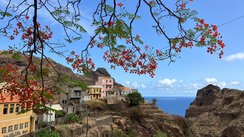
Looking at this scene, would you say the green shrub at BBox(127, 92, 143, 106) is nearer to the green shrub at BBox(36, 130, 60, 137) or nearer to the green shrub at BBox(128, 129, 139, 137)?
the green shrub at BBox(128, 129, 139, 137)

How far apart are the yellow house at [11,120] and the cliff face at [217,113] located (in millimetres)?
50102

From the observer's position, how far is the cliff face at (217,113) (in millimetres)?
80944

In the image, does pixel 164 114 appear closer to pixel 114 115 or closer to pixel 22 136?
pixel 114 115

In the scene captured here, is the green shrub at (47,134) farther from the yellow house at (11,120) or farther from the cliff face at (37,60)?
the cliff face at (37,60)

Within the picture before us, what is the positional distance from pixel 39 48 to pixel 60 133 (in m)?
29.4

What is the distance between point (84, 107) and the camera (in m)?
56.2

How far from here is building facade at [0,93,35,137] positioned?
90.4 ft

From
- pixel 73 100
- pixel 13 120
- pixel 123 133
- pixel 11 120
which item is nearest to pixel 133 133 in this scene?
pixel 123 133

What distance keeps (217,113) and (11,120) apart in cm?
7362

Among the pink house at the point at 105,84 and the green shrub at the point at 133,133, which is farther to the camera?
the pink house at the point at 105,84

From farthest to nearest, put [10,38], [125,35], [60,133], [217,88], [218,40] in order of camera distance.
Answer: [217,88]
[60,133]
[10,38]
[218,40]
[125,35]

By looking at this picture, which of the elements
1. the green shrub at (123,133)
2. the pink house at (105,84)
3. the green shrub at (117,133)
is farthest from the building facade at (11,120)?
the pink house at (105,84)

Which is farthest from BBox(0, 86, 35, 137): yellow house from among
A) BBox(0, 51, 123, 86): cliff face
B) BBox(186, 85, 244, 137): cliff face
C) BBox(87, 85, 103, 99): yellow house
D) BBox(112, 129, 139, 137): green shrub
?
Answer: BBox(186, 85, 244, 137): cliff face

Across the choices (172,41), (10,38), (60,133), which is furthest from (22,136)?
(172,41)
